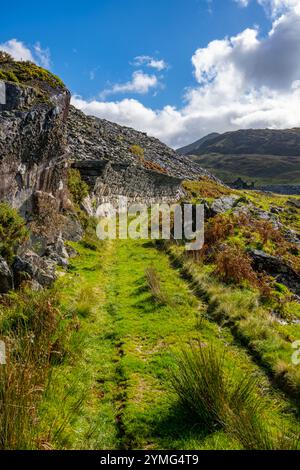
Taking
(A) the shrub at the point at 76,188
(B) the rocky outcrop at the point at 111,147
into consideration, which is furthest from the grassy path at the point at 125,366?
(B) the rocky outcrop at the point at 111,147

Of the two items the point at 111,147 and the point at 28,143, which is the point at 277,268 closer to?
the point at 28,143

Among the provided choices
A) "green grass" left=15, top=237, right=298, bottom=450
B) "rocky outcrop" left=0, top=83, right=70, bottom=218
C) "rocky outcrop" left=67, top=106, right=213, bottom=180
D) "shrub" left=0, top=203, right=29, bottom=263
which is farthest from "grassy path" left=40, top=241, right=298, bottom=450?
"rocky outcrop" left=67, top=106, right=213, bottom=180

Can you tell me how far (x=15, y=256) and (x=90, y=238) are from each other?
944 centimetres

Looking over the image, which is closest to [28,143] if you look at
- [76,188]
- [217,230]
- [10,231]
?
[10,231]

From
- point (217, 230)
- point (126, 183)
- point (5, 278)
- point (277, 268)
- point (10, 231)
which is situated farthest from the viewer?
point (126, 183)

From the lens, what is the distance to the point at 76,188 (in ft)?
74.2

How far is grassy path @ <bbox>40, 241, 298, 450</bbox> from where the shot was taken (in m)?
5.76

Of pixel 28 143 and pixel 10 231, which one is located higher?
pixel 28 143

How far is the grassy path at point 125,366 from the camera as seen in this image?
5762mm

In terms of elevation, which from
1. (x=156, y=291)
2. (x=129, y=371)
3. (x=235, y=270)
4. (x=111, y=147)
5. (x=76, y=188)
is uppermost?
(x=111, y=147)

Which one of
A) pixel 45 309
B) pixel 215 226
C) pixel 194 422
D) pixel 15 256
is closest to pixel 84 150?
pixel 215 226

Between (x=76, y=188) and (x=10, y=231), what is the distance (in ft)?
36.4

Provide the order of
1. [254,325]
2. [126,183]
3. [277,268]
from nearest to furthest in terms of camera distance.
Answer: [254,325], [277,268], [126,183]

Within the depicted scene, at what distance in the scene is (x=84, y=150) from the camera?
125ft
